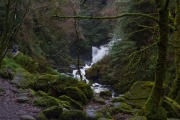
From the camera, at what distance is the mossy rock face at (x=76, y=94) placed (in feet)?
29.6

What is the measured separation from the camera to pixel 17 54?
14.4m

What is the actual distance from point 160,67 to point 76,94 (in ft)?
13.4

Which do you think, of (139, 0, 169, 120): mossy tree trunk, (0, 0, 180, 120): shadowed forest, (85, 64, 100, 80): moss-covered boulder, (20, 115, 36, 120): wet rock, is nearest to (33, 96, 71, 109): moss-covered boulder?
(0, 0, 180, 120): shadowed forest

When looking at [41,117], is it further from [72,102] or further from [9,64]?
[9,64]

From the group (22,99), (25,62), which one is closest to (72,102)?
(22,99)

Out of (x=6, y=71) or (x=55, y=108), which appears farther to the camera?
(x=6, y=71)

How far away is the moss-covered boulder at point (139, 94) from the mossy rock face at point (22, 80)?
3.81 meters

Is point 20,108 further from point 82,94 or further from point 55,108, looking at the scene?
point 82,94

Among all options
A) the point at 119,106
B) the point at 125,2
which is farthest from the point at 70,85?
the point at 125,2

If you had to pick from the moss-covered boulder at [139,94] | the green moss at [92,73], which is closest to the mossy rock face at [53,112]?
the moss-covered boulder at [139,94]

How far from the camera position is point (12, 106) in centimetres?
727

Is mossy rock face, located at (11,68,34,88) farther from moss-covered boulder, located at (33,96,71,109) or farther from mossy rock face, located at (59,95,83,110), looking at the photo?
moss-covered boulder, located at (33,96,71,109)

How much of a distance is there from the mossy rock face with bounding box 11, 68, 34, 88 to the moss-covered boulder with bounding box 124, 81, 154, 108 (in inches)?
150

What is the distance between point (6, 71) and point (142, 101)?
19.3ft
